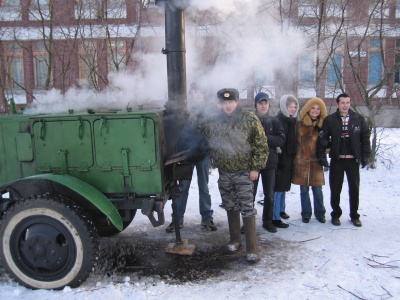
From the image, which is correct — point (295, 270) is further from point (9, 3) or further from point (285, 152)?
point (9, 3)

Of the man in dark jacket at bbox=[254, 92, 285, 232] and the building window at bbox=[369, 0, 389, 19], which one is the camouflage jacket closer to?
the man in dark jacket at bbox=[254, 92, 285, 232]

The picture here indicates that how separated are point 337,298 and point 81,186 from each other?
2366mm

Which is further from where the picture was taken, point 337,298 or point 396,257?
point 396,257

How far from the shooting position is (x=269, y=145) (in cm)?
446

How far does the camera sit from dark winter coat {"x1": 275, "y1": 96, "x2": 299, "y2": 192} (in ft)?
15.6

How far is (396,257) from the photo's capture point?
3.75m

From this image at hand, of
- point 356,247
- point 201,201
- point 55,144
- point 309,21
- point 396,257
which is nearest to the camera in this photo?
point 55,144

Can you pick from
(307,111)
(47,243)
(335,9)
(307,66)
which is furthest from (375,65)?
(47,243)

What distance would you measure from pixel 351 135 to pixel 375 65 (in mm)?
4974

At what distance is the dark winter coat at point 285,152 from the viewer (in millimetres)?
4758

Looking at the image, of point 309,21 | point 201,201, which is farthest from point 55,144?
point 309,21

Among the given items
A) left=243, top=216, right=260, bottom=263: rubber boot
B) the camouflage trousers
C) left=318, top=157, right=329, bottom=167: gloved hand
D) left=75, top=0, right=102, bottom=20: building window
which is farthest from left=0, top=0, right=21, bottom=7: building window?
left=243, top=216, right=260, bottom=263: rubber boot

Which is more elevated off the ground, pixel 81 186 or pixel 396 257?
pixel 81 186

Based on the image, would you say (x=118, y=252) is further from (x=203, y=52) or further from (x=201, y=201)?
(x=203, y=52)
